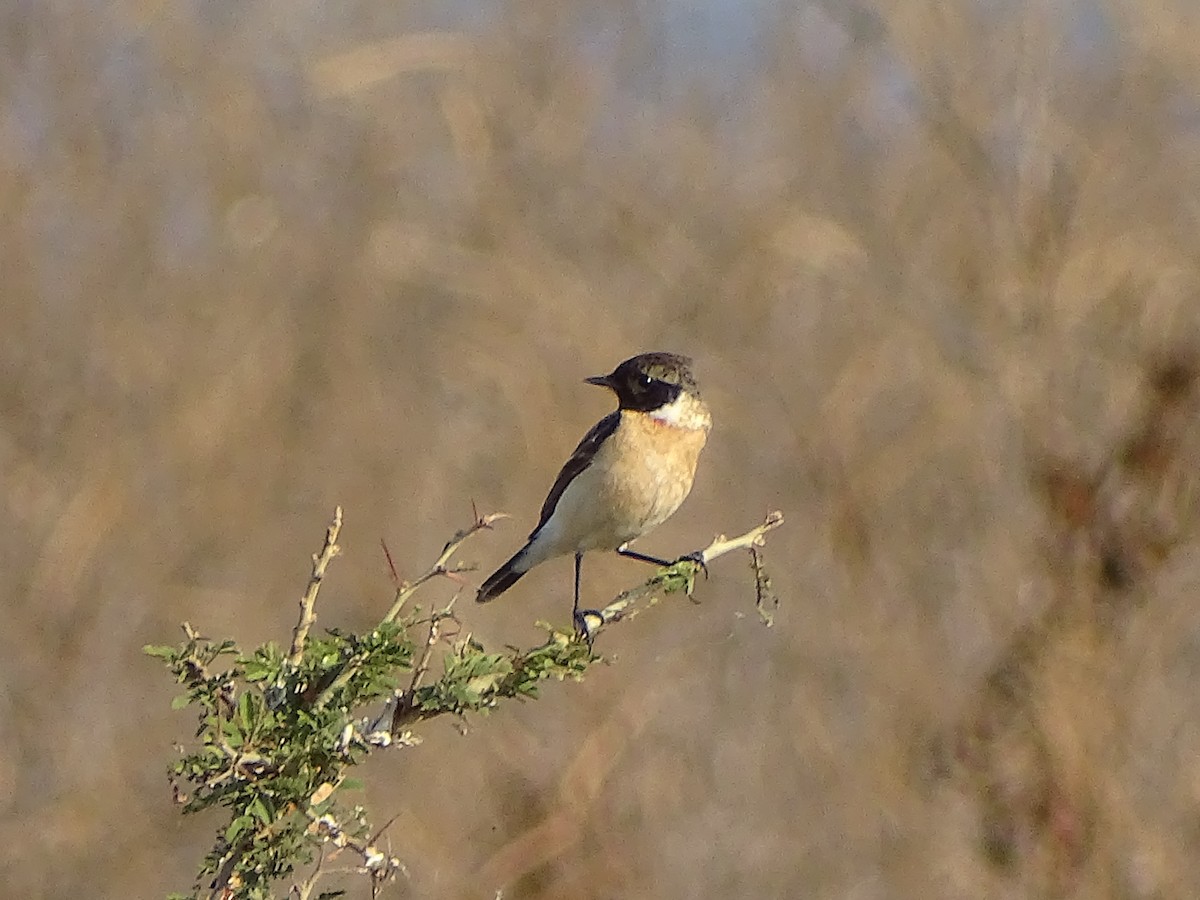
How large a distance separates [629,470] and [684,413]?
377 millimetres

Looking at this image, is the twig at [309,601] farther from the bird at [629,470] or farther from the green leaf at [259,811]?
the bird at [629,470]

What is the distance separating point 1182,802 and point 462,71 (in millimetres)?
4688

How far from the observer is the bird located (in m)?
4.78

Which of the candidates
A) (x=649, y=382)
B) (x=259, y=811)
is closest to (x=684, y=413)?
(x=649, y=382)

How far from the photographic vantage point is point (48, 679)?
812cm

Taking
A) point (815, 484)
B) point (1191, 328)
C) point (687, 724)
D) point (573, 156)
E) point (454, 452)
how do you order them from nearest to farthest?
point (1191, 328) < point (815, 484) < point (687, 724) < point (573, 156) < point (454, 452)

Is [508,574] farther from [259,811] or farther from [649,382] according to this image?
[259,811]

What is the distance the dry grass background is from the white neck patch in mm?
1802

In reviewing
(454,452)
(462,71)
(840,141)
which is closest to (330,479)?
(454,452)

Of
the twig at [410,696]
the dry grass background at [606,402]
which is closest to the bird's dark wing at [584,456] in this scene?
the dry grass background at [606,402]

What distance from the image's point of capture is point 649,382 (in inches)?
199

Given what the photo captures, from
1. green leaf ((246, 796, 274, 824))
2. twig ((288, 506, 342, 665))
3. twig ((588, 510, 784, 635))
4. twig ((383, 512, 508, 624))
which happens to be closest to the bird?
twig ((588, 510, 784, 635))

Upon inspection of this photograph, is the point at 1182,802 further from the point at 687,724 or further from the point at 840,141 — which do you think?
the point at 840,141

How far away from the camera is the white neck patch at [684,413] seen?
5.00 metres
